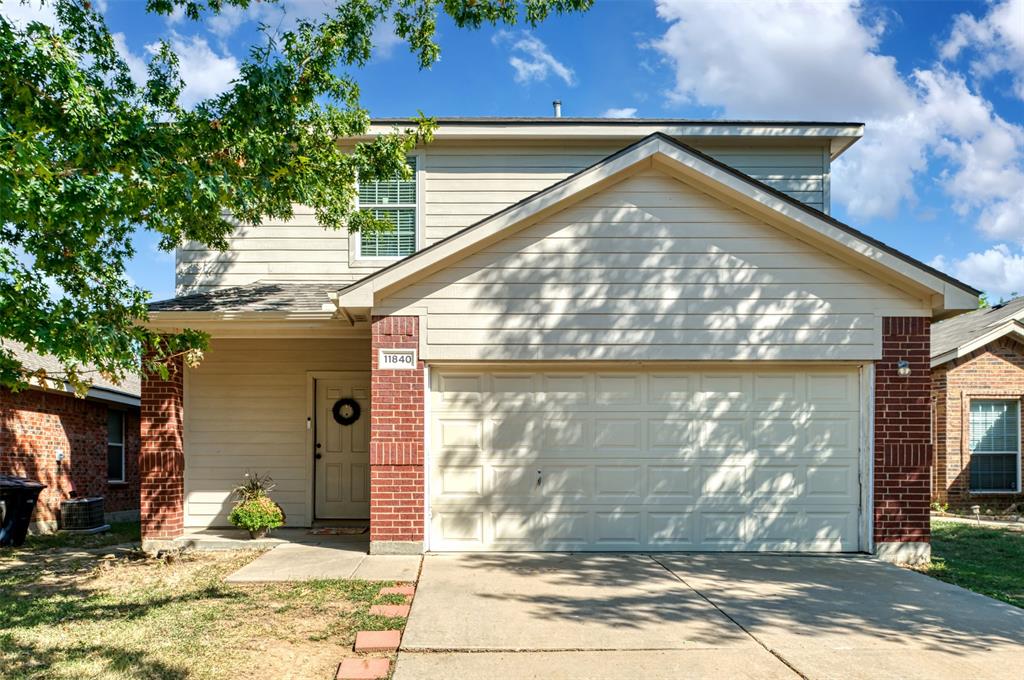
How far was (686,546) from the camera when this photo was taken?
9367mm

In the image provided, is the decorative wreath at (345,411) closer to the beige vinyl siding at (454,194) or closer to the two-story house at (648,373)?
the beige vinyl siding at (454,194)

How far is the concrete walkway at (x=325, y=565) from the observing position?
7.94 metres

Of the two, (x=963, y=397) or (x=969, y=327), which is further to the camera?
(x=969, y=327)

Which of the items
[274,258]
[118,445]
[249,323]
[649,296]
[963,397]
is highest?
[274,258]

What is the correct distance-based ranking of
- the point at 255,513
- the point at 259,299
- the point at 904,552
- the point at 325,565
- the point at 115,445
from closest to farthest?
the point at 325,565 → the point at 904,552 → the point at 255,513 → the point at 259,299 → the point at 115,445

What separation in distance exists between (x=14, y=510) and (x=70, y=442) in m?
3.29

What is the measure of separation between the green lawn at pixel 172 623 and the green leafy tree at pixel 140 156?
7.25 feet

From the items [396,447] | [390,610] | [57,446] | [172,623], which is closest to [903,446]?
[396,447]

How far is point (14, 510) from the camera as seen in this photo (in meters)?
11.2

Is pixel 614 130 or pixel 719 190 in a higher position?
pixel 614 130

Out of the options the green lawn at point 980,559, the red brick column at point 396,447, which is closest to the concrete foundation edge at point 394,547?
the red brick column at point 396,447

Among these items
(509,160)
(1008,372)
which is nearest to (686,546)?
(509,160)

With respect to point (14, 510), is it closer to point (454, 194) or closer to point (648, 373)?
point (454, 194)

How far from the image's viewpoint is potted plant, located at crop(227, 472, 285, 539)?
Answer: 9930mm
